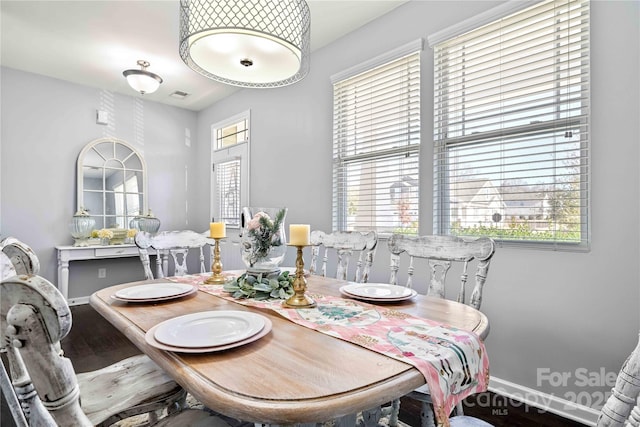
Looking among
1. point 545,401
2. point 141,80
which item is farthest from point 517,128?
point 141,80

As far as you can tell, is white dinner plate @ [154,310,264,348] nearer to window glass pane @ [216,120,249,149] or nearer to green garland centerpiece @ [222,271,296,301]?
green garland centerpiece @ [222,271,296,301]

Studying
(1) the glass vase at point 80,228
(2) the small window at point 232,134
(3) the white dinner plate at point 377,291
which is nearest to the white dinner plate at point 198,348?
(3) the white dinner plate at point 377,291

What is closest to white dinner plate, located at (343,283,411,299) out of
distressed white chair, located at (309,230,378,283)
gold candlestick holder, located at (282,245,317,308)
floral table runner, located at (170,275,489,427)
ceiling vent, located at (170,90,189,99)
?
floral table runner, located at (170,275,489,427)

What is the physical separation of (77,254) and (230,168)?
77.2 inches

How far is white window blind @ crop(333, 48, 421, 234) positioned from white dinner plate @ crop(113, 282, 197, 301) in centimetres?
162

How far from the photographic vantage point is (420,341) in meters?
0.88

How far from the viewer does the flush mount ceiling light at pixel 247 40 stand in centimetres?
129

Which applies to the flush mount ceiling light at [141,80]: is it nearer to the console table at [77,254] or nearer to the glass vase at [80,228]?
the glass vase at [80,228]

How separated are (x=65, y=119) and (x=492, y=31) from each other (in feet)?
14.7

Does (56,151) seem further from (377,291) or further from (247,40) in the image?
(377,291)

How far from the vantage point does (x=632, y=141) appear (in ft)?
5.14

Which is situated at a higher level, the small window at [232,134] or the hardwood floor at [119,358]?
the small window at [232,134]

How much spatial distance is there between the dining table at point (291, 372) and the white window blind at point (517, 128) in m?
1.09

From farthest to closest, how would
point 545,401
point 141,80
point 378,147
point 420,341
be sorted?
point 141,80 < point 378,147 < point 545,401 < point 420,341
